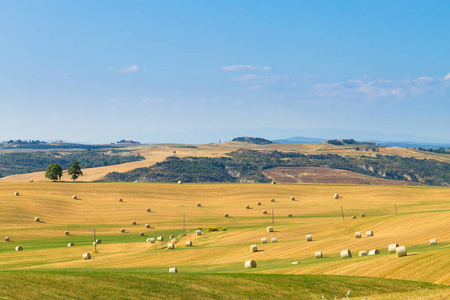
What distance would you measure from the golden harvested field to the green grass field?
18 centimetres

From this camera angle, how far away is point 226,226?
75688 mm

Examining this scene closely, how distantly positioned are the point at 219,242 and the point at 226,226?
14438 millimetres

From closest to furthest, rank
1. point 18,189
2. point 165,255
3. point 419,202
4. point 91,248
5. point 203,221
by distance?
1. point 165,255
2. point 91,248
3. point 203,221
4. point 419,202
5. point 18,189

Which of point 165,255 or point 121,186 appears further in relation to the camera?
point 121,186

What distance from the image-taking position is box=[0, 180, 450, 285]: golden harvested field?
133ft

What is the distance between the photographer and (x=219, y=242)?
61.3 m

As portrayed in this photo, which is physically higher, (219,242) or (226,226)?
(219,242)

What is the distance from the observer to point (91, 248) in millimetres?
60219

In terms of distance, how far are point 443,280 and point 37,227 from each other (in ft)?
204

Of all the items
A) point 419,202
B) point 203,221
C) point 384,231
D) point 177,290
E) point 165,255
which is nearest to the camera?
point 177,290

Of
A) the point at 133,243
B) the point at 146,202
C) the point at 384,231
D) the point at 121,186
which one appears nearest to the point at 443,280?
the point at 384,231

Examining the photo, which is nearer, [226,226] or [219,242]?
[219,242]

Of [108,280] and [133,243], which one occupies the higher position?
[108,280]

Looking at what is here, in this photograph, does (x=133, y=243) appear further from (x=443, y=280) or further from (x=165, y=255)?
(x=443, y=280)
